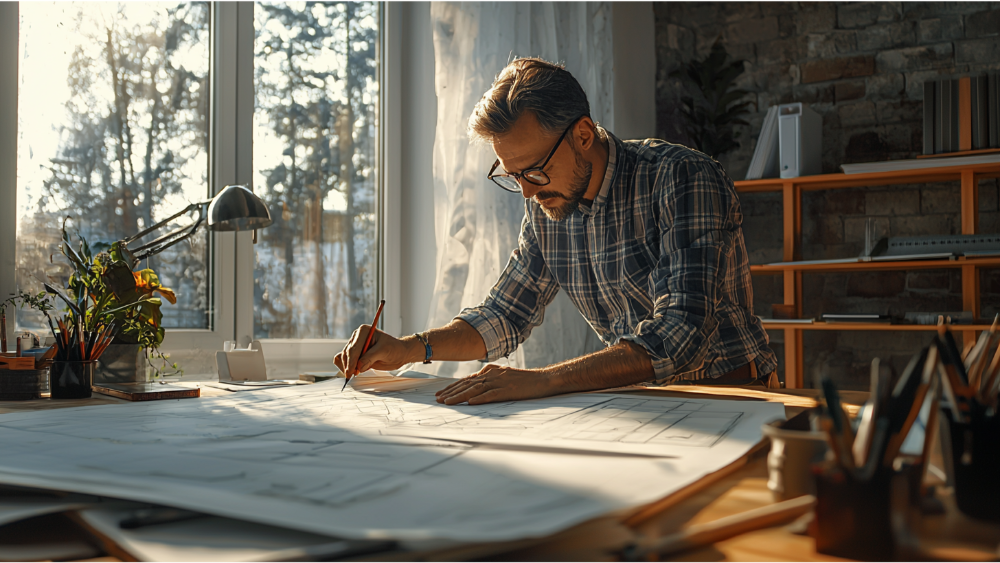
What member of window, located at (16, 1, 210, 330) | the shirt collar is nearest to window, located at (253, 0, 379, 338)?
window, located at (16, 1, 210, 330)

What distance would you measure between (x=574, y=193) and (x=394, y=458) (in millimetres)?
1064

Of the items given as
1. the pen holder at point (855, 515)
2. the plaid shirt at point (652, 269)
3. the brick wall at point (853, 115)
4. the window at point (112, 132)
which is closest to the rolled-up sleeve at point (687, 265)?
the plaid shirt at point (652, 269)

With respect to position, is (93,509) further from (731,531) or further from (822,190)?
(822,190)

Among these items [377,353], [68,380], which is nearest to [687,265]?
[377,353]

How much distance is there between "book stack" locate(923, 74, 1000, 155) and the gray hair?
160cm

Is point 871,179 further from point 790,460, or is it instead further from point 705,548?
point 705,548

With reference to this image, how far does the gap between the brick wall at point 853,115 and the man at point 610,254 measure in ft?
4.66

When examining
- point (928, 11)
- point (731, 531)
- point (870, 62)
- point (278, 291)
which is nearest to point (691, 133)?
point (870, 62)

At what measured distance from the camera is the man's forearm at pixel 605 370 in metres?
1.08

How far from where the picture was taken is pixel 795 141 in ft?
8.34

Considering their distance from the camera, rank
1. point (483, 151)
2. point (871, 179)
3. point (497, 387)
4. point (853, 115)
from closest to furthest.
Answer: point (497, 387), point (483, 151), point (871, 179), point (853, 115)

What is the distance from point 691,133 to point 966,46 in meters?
1.05

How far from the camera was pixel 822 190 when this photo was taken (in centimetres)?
278

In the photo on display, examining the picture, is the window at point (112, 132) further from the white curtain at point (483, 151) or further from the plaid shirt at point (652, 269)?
the plaid shirt at point (652, 269)
